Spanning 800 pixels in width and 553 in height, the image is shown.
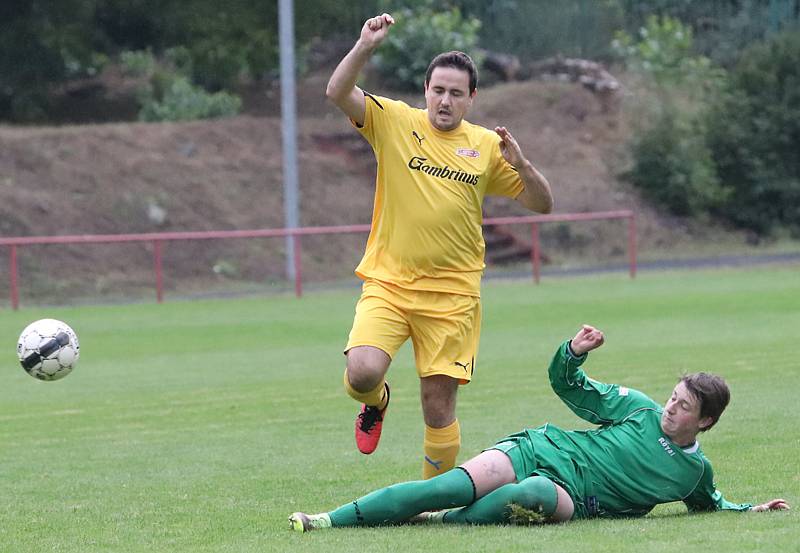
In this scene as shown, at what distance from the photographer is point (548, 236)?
3497 cm

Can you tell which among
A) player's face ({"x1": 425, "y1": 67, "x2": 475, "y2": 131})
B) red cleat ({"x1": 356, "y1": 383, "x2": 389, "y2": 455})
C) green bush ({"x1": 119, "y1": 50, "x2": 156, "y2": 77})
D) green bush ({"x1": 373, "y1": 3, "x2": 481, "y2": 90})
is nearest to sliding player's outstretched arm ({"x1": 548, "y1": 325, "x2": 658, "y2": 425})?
red cleat ({"x1": 356, "y1": 383, "x2": 389, "y2": 455})

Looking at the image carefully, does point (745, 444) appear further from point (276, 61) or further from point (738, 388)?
point (276, 61)

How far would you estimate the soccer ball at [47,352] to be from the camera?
9.67m

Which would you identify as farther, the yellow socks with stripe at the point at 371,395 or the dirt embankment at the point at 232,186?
the dirt embankment at the point at 232,186

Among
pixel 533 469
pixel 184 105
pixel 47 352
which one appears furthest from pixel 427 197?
pixel 184 105

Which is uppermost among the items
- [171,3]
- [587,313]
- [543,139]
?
[171,3]

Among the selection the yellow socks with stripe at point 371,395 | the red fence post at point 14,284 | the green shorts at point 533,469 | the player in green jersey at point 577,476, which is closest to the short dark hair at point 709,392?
the player in green jersey at point 577,476

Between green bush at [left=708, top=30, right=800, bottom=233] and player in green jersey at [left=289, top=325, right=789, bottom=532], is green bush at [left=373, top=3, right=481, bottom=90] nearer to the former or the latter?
green bush at [left=708, top=30, right=800, bottom=233]

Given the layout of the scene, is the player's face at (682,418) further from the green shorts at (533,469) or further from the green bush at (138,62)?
the green bush at (138,62)

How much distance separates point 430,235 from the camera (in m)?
7.57

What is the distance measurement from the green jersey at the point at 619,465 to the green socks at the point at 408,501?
310 mm

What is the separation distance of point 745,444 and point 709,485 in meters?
2.53

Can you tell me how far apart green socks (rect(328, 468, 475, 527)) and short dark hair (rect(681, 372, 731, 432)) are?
114cm

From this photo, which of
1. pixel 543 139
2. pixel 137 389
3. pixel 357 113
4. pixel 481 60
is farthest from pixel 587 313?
pixel 481 60
